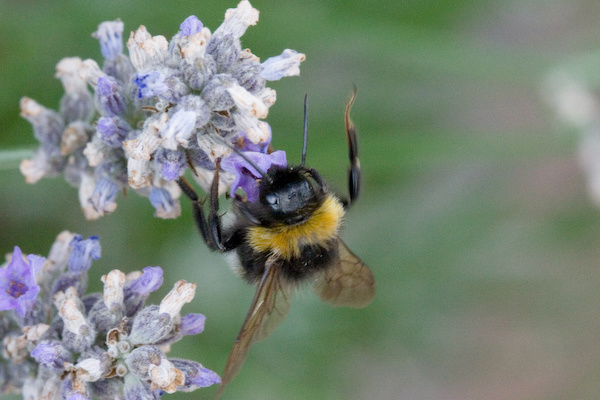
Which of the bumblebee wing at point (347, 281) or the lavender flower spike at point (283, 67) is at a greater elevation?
the lavender flower spike at point (283, 67)

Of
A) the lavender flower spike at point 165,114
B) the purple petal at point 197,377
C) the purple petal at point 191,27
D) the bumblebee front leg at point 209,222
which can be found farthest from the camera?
the bumblebee front leg at point 209,222

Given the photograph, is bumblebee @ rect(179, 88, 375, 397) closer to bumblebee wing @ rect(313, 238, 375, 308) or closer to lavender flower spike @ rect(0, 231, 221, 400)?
bumblebee wing @ rect(313, 238, 375, 308)

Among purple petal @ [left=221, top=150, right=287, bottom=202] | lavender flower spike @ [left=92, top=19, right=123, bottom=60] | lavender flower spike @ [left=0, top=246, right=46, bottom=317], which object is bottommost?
lavender flower spike @ [left=0, top=246, right=46, bottom=317]

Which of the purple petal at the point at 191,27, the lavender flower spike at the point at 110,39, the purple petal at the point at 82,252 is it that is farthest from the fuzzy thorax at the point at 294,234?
the lavender flower spike at the point at 110,39

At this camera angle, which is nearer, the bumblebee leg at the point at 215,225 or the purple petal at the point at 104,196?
the bumblebee leg at the point at 215,225

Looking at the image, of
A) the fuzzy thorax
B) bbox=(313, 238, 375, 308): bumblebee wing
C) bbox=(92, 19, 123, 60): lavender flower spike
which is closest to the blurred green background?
bbox=(313, 238, 375, 308): bumblebee wing

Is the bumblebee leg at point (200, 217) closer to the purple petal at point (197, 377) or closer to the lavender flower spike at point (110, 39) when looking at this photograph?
the purple petal at point (197, 377)

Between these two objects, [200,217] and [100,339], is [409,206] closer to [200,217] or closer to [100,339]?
[200,217]
